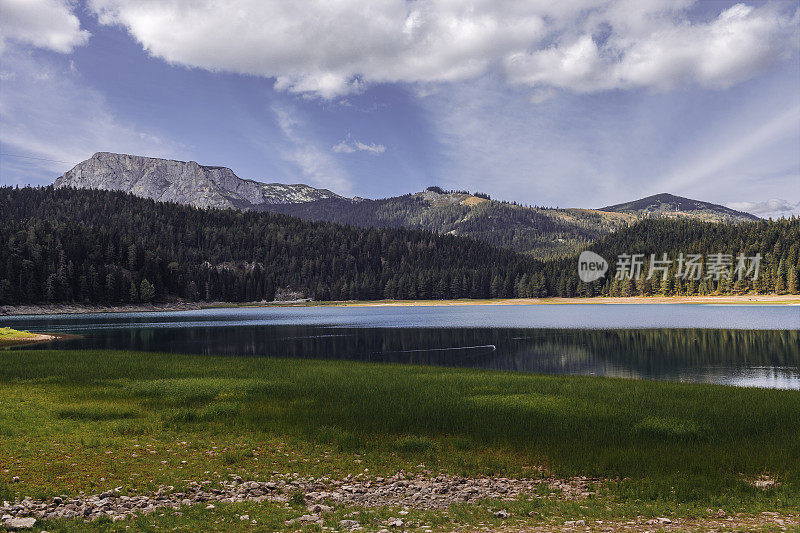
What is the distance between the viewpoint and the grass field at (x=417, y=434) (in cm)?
1500

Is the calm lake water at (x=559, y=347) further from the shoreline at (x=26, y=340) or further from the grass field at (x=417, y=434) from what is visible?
the grass field at (x=417, y=434)

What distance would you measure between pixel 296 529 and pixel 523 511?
5691 millimetres

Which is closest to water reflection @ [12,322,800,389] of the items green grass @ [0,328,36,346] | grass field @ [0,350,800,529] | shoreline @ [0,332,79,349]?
shoreline @ [0,332,79,349]

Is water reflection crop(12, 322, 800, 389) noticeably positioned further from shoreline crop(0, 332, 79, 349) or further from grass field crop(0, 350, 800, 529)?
grass field crop(0, 350, 800, 529)

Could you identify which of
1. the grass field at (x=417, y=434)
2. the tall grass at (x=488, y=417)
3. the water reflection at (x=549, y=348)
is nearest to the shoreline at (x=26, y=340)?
the water reflection at (x=549, y=348)

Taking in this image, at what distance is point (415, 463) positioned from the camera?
17688mm

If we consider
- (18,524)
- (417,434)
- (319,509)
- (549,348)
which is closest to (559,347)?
(549,348)

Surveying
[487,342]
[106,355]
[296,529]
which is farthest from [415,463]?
[487,342]

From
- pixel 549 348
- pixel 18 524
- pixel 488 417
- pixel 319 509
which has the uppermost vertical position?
pixel 18 524

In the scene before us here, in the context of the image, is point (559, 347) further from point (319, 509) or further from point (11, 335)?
point (11, 335)

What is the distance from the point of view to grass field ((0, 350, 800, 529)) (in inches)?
591

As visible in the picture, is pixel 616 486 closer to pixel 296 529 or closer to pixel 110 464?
pixel 296 529

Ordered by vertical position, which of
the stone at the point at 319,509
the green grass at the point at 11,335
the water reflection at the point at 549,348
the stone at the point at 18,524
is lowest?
the water reflection at the point at 549,348

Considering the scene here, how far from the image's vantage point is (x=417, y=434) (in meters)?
21.8
